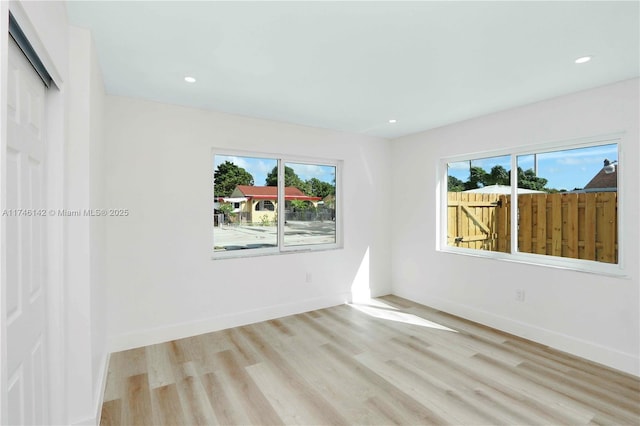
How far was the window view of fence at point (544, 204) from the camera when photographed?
296cm

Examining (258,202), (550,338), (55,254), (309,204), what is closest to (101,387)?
(55,254)

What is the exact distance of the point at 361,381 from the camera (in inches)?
101

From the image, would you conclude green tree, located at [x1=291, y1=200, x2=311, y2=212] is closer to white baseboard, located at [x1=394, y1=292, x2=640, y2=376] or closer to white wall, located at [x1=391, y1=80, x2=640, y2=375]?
white wall, located at [x1=391, y1=80, x2=640, y2=375]

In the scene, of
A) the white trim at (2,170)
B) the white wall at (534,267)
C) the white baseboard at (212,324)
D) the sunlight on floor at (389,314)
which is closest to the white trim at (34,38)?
the white trim at (2,170)

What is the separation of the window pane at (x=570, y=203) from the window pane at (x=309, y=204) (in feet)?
7.57

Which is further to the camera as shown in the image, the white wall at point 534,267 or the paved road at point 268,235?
the paved road at point 268,235

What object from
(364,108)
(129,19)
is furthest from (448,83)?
(129,19)

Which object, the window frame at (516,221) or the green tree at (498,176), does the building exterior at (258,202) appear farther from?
the green tree at (498,176)

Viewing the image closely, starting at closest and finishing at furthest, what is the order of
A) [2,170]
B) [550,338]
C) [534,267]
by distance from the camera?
1. [2,170]
2. [550,338]
3. [534,267]

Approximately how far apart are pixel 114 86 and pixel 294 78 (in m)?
1.59

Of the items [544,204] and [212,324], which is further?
[212,324]

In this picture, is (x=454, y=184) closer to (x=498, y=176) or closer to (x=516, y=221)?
(x=498, y=176)

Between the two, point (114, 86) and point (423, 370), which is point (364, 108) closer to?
point (114, 86)

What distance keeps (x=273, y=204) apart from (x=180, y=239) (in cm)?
121
